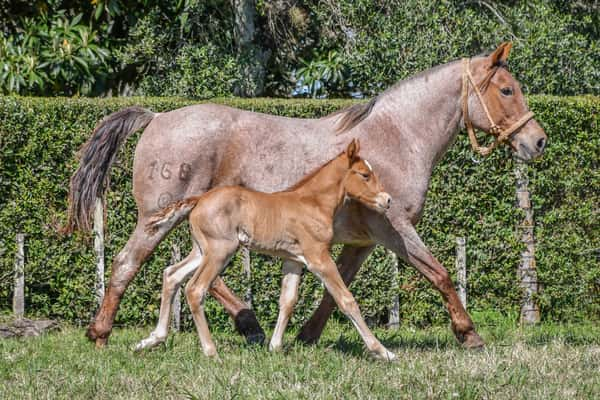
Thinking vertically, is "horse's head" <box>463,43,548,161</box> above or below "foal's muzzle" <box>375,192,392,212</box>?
above

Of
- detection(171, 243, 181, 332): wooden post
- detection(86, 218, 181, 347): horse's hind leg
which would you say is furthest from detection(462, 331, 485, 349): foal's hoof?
detection(171, 243, 181, 332): wooden post

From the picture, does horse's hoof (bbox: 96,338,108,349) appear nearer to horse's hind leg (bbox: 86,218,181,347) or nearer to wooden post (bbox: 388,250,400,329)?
horse's hind leg (bbox: 86,218,181,347)

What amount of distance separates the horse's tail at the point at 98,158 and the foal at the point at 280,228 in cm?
107

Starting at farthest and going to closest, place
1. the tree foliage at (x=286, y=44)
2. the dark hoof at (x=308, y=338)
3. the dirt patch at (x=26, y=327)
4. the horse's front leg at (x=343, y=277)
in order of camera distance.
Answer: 1. the tree foliage at (x=286, y=44)
2. the dirt patch at (x=26, y=327)
3. the dark hoof at (x=308, y=338)
4. the horse's front leg at (x=343, y=277)

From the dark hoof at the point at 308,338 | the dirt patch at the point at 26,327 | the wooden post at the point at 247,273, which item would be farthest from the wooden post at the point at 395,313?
the dirt patch at the point at 26,327

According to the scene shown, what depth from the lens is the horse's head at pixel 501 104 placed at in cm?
725

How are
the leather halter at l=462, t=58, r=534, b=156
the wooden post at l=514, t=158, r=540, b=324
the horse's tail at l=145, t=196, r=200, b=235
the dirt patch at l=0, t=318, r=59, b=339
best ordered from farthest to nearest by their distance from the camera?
the wooden post at l=514, t=158, r=540, b=324 → the dirt patch at l=0, t=318, r=59, b=339 → the leather halter at l=462, t=58, r=534, b=156 → the horse's tail at l=145, t=196, r=200, b=235

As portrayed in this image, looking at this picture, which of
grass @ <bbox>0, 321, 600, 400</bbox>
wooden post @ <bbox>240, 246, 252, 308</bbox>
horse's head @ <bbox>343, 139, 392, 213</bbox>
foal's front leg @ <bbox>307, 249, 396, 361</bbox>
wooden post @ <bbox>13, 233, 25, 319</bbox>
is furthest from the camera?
wooden post @ <bbox>240, 246, 252, 308</bbox>

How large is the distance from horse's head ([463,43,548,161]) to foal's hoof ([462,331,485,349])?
146cm

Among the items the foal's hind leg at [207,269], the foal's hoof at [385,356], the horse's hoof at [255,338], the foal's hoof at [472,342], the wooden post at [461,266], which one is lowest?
the wooden post at [461,266]

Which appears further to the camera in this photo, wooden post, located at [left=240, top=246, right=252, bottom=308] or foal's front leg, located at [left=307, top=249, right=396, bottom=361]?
wooden post, located at [left=240, top=246, right=252, bottom=308]

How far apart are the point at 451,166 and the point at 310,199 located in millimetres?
3701

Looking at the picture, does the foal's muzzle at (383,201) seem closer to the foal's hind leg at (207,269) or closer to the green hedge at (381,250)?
the foal's hind leg at (207,269)

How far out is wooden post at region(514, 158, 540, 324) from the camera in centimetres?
1009
